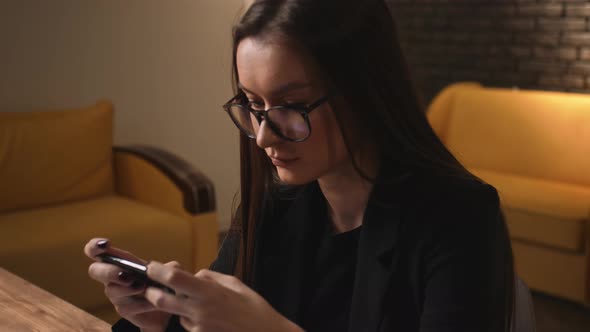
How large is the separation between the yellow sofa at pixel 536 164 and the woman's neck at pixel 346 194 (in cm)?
265

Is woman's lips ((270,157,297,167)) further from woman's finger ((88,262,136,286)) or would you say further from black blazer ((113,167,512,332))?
woman's finger ((88,262,136,286))

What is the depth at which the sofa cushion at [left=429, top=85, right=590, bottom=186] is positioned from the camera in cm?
432

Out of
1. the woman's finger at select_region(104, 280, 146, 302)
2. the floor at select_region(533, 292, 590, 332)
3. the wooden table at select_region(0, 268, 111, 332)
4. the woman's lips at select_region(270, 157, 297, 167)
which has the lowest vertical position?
the floor at select_region(533, 292, 590, 332)

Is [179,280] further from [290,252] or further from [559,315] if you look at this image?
[559,315]

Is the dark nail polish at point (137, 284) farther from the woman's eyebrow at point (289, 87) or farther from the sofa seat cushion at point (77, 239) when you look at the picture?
the sofa seat cushion at point (77, 239)

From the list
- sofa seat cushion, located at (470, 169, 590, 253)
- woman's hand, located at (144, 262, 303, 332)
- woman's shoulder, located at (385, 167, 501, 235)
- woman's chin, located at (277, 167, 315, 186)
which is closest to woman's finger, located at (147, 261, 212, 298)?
woman's hand, located at (144, 262, 303, 332)

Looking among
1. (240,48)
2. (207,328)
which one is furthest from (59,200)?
(207,328)

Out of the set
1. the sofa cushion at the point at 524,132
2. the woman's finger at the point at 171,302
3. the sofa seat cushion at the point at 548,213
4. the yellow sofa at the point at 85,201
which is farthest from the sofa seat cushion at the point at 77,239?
the woman's finger at the point at 171,302

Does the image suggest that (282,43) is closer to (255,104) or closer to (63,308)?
(255,104)

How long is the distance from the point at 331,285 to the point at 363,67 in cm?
40

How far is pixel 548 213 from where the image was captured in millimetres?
3895

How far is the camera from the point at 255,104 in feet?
4.18

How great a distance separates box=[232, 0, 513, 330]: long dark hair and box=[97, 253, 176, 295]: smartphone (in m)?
0.36

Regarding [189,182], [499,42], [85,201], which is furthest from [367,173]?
[499,42]
